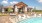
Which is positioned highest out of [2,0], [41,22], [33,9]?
[2,0]

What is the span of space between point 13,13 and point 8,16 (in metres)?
0.20

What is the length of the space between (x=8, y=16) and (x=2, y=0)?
0.56m

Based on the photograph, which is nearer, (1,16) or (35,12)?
(1,16)

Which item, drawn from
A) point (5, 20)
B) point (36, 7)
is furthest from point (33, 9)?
point (5, 20)

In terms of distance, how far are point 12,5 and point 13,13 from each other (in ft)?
0.87

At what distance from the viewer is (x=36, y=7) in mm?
3307

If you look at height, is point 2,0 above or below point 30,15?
above

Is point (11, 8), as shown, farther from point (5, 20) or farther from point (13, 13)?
point (5, 20)

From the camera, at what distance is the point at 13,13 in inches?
127

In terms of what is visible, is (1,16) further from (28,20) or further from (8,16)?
(28,20)

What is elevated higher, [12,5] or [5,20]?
[12,5]

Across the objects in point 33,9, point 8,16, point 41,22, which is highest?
point 33,9

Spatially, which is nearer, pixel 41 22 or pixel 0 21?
pixel 0 21

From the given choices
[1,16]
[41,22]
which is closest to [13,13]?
[1,16]
